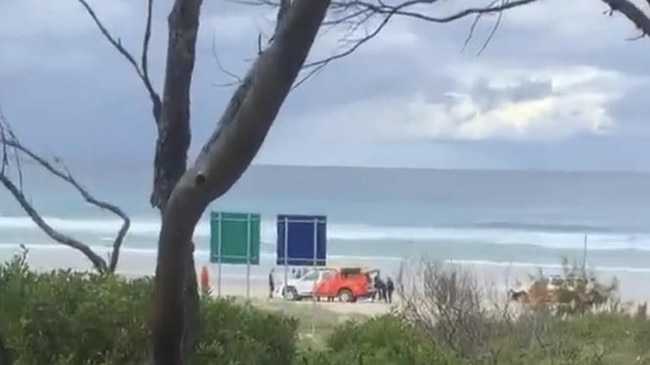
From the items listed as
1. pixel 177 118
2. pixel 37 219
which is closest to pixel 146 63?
pixel 177 118

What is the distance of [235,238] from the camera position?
11156 mm

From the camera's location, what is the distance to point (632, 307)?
11.6 m

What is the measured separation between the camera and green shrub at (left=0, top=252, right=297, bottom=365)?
3.09 meters

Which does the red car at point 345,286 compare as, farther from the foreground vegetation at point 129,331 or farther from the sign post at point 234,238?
the foreground vegetation at point 129,331

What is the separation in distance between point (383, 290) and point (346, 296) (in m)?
0.93

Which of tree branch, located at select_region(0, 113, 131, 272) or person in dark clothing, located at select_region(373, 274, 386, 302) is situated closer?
tree branch, located at select_region(0, 113, 131, 272)

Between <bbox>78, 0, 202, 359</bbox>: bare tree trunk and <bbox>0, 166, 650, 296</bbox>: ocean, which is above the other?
<bbox>0, 166, 650, 296</bbox>: ocean

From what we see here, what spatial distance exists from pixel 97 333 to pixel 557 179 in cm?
3708

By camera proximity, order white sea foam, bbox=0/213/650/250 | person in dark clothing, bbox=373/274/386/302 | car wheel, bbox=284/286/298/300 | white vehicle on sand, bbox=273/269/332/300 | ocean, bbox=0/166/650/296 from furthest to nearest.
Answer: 1. white sea foam, bbox=0/213/650/250
2. ocean, bbox=0/166/650/296
3. white vehicle on sand, bbox=273/269/332/300
4. car wheel, bbox=284/286/298/300
5. person in dark clothing, bbox=373/274/386/302

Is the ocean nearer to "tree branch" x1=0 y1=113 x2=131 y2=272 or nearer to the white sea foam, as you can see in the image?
the white sea foam

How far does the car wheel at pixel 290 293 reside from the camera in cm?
1407

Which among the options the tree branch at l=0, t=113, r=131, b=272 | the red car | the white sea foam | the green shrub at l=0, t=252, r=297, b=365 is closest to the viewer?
the tree branch at l=0, t=113, r=131, b=272

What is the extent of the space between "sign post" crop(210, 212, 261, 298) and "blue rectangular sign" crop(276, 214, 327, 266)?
27 centimetres

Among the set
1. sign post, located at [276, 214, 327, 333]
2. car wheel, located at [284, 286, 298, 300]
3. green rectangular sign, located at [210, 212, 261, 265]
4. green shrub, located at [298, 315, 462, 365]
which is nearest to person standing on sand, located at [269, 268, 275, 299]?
car wheel, located at [284, 286, 298, 300]
